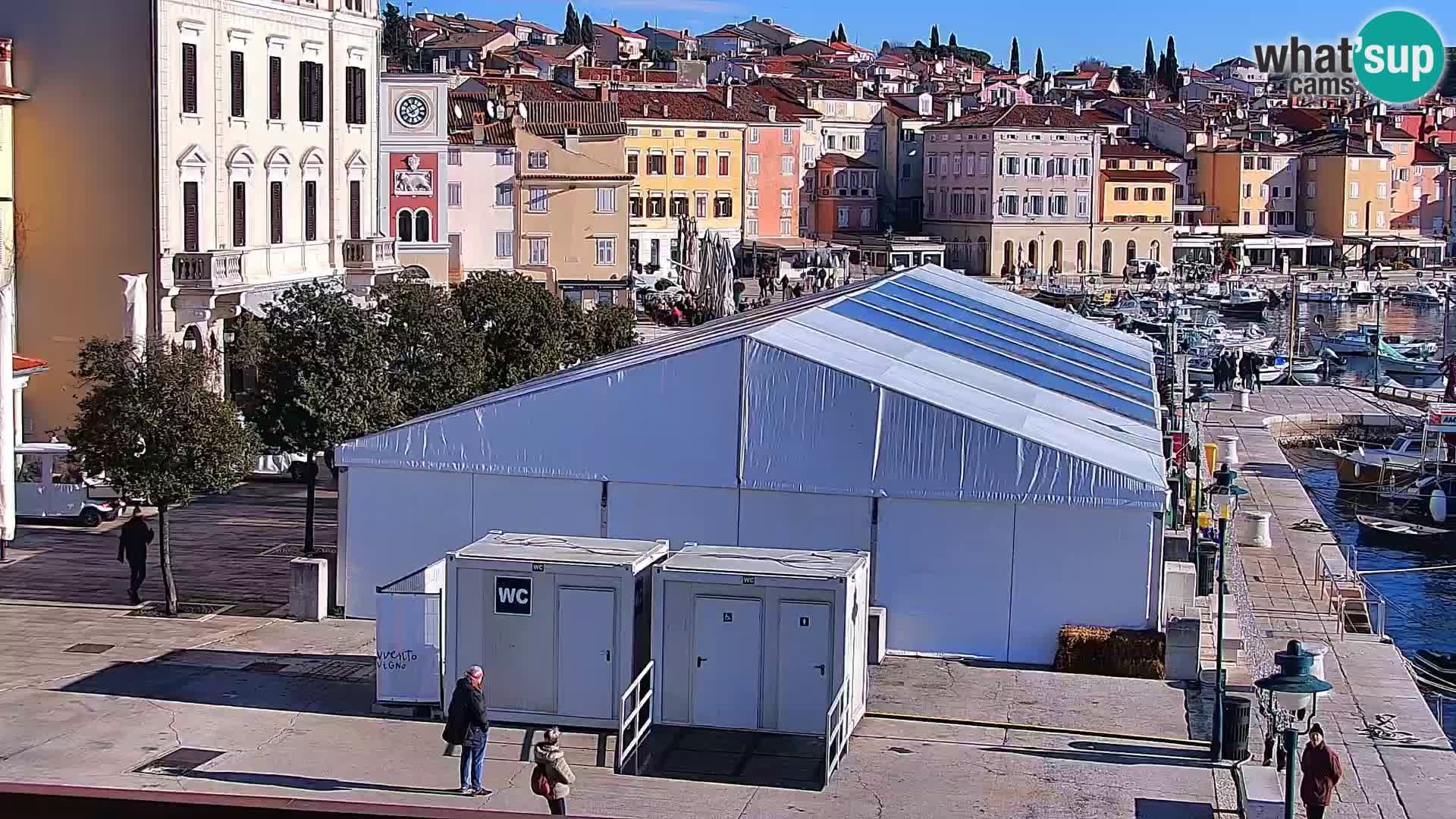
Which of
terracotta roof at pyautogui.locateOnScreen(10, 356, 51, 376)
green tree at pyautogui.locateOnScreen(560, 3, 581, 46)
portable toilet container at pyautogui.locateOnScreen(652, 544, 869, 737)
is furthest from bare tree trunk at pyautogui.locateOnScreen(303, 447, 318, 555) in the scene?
green tree at pyautogui.locateOnScreen(560, 3, 581, 46)

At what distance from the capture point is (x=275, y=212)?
38.6m

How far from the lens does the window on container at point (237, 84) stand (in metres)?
36.3

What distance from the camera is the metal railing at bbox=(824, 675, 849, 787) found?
15216mm

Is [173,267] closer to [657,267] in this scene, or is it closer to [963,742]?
[963,742]

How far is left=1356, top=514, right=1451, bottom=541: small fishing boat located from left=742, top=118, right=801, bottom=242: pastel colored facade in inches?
2346

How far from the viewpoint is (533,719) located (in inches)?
649

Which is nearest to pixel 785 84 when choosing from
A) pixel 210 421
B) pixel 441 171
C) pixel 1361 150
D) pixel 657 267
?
pixel 657 267

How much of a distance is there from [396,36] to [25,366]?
107790 millimetres

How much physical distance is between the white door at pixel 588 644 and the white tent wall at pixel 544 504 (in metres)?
4.26

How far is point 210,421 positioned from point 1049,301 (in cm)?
6531

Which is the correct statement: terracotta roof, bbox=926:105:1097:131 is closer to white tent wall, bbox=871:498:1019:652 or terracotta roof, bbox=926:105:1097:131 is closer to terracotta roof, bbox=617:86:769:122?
terracotta roof, bbox=617:86:769:122

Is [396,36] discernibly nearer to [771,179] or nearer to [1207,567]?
[771,179]

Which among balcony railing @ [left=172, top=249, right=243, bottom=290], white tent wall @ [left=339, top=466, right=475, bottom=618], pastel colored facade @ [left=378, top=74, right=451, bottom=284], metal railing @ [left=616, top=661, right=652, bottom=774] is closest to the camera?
metal railing @ [left=616, top=661, right=652, bottom=774]

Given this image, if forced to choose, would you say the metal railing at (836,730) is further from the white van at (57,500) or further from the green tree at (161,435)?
the white van at (57,500)
